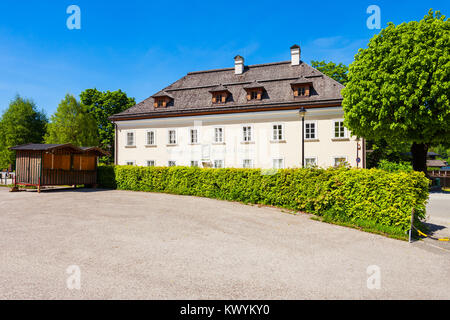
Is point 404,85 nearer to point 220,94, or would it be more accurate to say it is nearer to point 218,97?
point 220,94

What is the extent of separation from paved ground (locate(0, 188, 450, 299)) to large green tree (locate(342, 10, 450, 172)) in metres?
13.0

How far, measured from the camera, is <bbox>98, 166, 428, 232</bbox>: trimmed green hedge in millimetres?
8211

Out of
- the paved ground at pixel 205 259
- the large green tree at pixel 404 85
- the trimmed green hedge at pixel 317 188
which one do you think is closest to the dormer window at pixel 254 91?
the large green tree at pixel 404 85

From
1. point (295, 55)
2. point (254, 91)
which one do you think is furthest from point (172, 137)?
point (295, 55)

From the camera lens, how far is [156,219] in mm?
9484

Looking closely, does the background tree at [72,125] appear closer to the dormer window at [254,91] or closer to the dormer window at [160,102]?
the dormer window at [160,102]

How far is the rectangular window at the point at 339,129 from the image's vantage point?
22.1m

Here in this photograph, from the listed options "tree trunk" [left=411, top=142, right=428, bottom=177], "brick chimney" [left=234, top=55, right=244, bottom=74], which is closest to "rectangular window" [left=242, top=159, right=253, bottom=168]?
"brick chimney" [left=234, top=55, right=244, bottom=74]

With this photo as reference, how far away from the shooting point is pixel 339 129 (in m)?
22.1

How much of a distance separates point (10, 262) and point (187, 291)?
363 cm

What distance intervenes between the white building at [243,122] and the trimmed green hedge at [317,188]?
838cm

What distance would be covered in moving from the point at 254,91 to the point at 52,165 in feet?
55.3
